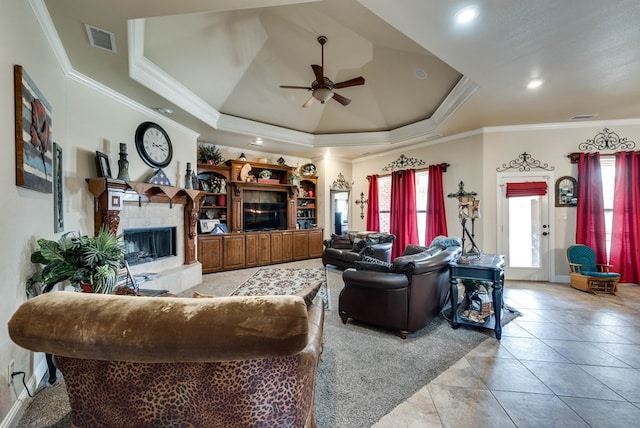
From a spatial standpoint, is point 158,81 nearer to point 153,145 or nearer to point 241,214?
point 153,145

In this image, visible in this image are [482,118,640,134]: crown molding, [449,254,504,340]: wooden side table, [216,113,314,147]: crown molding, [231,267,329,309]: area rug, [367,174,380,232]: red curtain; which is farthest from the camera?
[367,174,380,232]: red curtain

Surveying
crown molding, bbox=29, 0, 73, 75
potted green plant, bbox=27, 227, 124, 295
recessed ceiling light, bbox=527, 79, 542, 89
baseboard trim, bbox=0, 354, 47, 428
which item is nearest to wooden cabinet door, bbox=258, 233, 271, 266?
potted green plant, bbox=27, 227, 124, 295

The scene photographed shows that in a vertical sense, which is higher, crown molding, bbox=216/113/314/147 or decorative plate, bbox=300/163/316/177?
crown molding, bbox=216/113/314/147

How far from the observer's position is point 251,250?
5.92m

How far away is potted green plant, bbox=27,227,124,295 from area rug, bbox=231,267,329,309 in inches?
84.0

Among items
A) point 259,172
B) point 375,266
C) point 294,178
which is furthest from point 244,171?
point 375,266

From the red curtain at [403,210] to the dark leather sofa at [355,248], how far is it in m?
0.74

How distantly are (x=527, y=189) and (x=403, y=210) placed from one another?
7.79 ft

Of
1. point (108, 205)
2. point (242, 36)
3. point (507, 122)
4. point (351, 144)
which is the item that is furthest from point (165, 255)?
point (507, 122)

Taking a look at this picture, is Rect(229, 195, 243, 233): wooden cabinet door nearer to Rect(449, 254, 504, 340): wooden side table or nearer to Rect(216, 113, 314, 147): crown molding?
Rect(216, 113, 314, 147): crown molding

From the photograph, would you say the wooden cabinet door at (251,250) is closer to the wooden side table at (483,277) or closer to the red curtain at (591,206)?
the wooden side table at (483,277)

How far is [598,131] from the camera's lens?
461cm

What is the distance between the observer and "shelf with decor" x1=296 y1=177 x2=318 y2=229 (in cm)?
728

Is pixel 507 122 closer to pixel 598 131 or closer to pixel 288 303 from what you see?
pixel 598 131
